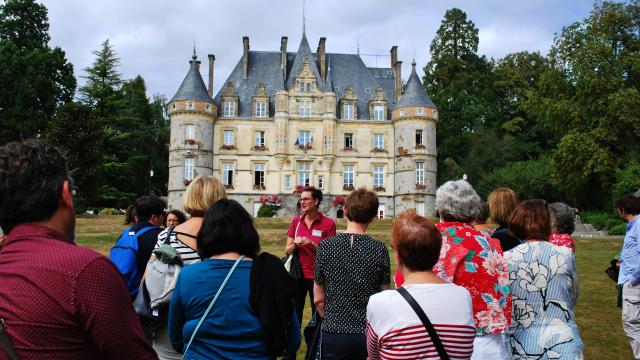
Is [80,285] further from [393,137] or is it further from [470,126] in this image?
[470,126]

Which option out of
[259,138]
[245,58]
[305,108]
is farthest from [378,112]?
[245,58]

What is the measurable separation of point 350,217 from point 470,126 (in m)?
43.6

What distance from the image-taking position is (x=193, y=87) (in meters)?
37.0

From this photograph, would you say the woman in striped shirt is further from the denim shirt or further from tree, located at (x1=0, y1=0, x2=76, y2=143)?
tree, located at (x1=0, y1=0, x2=76, y2=143)

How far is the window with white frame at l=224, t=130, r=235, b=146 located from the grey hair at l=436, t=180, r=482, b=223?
1371 inches

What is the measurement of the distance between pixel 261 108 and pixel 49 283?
121ft

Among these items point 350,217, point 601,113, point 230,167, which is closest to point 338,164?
point 230,167

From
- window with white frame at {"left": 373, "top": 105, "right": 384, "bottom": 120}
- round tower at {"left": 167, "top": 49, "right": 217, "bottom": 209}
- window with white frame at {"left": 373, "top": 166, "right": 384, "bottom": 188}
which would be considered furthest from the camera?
window with white frame at {"left": 373, "top": 105, "right": 384, "bottom": 120}

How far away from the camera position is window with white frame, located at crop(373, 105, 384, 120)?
3884 centimetres

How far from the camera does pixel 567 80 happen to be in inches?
1179

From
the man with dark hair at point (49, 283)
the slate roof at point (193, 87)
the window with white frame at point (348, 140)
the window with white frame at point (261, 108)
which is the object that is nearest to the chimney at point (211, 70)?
the slate roof at point (193, 87)

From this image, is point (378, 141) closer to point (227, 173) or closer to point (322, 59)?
point (322, 59)

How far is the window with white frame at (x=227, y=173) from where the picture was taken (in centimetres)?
3775

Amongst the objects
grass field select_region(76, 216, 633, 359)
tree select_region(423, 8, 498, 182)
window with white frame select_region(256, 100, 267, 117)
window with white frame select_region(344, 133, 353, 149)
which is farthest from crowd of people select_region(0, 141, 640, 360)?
tree select_region(423, 8, 498, 182)
